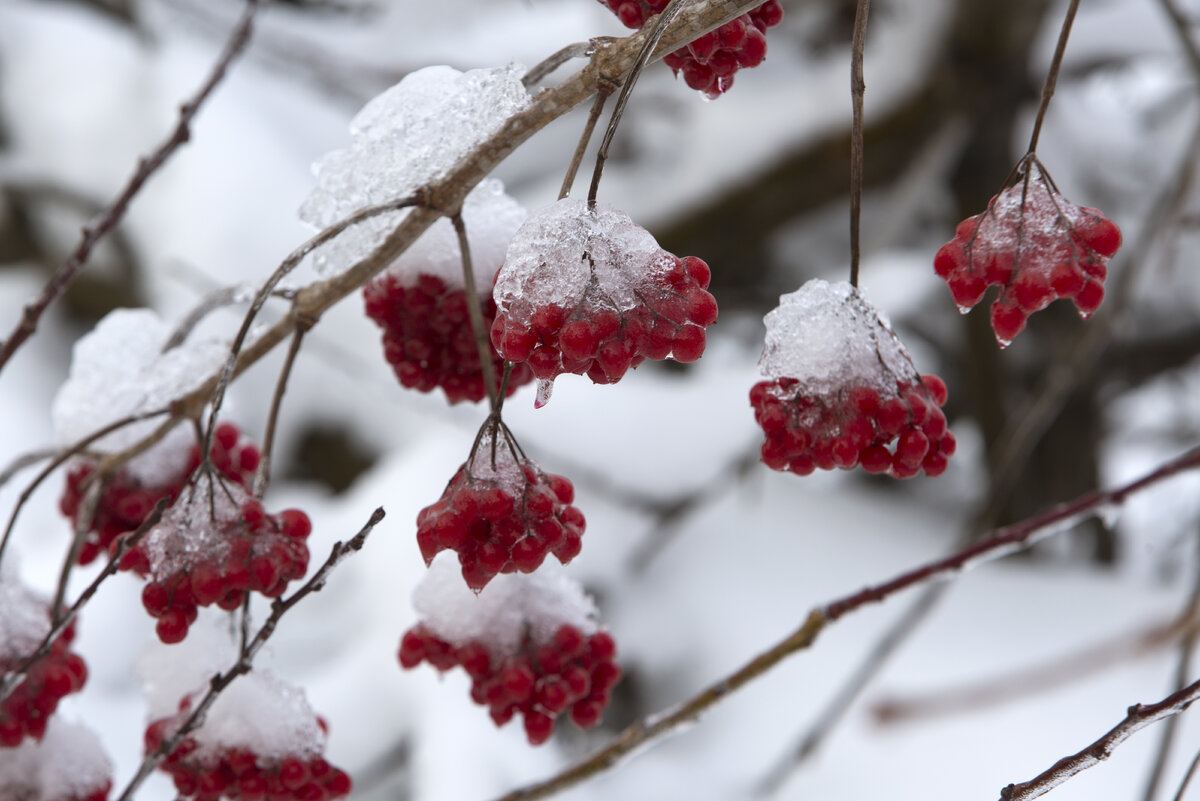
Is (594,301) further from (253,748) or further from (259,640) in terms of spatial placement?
(253,748)

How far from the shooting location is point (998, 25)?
6.17ft

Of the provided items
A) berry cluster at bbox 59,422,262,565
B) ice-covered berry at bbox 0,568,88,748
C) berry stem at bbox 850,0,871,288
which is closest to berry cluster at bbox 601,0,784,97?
berry stem at bbox 850,0,871,288

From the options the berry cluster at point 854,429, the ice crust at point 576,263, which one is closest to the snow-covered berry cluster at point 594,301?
the ice crust at point 576,263

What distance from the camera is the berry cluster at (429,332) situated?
25.9 inches

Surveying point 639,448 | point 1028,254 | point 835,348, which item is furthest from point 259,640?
point 639,448

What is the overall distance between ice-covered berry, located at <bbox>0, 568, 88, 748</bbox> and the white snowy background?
0.48 feet

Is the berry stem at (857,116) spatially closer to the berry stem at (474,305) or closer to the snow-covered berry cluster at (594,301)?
the snow-covered berry cluster at (594,301)

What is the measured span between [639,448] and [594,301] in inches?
52.7

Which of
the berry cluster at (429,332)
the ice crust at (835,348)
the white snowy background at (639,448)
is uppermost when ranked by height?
the white snowy background at (639,448)

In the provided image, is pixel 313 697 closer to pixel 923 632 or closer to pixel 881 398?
pixel 923 632

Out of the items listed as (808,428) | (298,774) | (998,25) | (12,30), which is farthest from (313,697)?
(12,30)

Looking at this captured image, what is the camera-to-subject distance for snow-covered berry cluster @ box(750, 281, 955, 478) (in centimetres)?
50

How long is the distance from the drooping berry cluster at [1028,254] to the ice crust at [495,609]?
36 cm

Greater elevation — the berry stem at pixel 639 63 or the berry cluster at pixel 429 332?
the berry cluster at pixel 429 332
